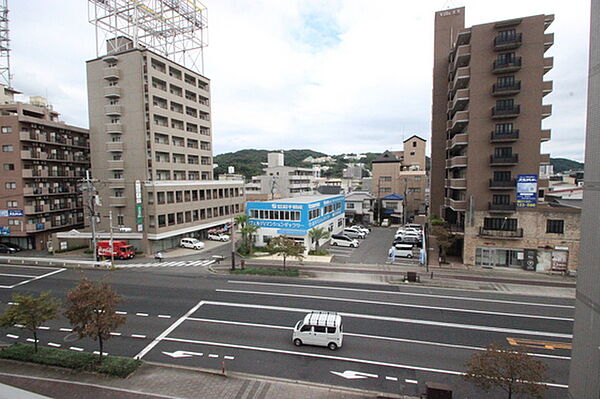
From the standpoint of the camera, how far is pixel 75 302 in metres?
14.6

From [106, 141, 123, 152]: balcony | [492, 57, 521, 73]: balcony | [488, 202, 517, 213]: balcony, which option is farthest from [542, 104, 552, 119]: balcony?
[106, 141, 123, 152]: balcony

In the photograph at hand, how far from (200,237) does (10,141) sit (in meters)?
31.2

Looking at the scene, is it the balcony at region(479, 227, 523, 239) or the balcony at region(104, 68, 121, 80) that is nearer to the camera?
the balcony at region(479, 227, 523, 239)

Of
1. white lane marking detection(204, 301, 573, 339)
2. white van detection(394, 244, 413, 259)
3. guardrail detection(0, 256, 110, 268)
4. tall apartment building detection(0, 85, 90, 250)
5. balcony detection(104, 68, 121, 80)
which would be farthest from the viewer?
tall apartment building detection(0, 85, 90, 250)

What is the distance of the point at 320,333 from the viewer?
17.0 meters

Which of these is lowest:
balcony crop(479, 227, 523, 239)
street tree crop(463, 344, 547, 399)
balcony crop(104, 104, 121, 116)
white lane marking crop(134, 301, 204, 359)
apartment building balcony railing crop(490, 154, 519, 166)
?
white lane marking crop(134, 301, 204, 359)

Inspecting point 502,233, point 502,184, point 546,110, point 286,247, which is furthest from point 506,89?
point 286,247

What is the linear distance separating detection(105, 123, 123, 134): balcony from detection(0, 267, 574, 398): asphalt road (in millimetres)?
24986

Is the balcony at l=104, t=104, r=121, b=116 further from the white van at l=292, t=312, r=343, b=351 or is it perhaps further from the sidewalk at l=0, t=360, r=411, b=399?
the white van at l=292, t=312, r=343, b=351

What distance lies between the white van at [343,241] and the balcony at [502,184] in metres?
19.6

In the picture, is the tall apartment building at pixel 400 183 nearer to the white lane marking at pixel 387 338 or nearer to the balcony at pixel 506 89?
the balcony at pixel 506 89

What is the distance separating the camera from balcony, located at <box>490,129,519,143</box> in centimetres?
3322

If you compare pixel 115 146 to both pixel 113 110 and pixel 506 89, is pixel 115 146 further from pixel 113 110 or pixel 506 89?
pixel 506 89

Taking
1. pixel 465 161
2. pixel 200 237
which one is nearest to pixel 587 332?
pixel 465 161
